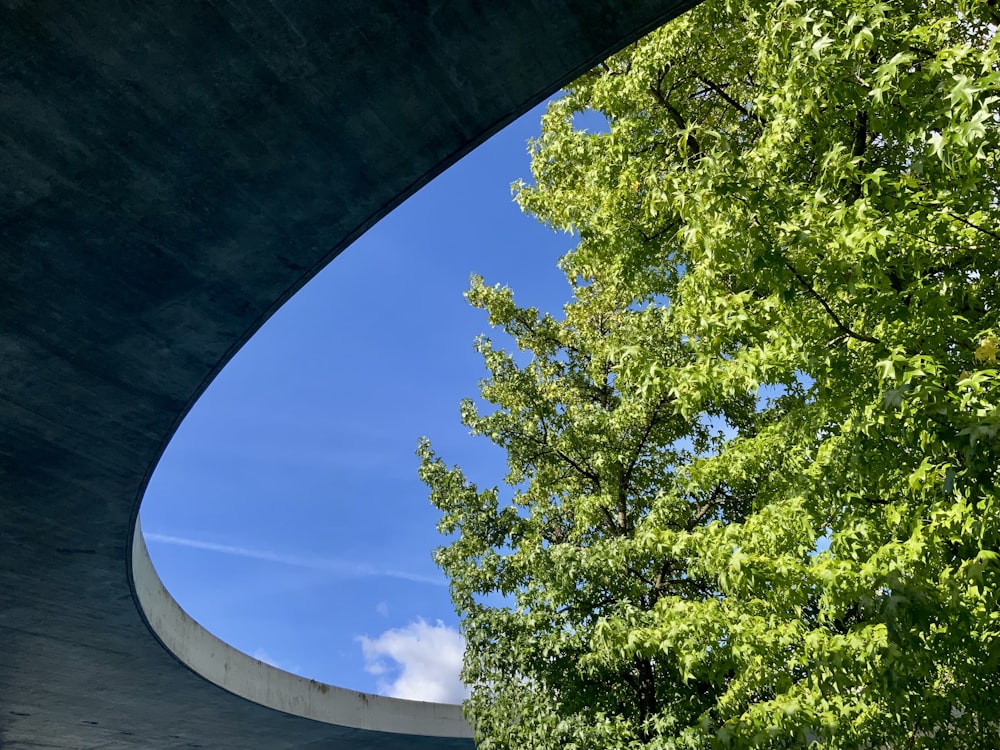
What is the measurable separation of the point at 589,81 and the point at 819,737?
7.91m

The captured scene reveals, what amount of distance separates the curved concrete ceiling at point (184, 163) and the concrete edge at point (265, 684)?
331 cm

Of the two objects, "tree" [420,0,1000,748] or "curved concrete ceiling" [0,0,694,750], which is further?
"tree" [420,0,1000,748]

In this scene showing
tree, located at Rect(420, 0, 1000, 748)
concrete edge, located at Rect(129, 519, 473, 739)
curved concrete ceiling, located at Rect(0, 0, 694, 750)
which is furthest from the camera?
concrete edge, located at Rect(129, 519, 473, 739)

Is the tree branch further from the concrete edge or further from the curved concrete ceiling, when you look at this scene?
the concrete edge

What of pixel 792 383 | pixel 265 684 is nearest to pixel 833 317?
pixel 792 383

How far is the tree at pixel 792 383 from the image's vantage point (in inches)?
177

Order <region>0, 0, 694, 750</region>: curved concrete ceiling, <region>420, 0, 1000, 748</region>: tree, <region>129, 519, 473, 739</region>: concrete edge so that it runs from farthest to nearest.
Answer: <region>129, 519, 473, 739</region>: concrete edge, <region>420, 0, 1000, 748</region>: tree, <region>0, 0, 694, 750</region>: curved concrete ceiling

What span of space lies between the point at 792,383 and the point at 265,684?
44.7 feet

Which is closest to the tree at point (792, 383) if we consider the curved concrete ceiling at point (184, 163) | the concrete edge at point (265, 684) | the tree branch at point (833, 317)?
the tree branch at point (833, 317)

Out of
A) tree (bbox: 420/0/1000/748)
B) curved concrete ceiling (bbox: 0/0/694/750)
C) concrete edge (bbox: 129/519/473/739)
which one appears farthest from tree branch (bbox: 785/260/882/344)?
concrete edge (bbox: 129/519/473/739)

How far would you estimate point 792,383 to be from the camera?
6141mm

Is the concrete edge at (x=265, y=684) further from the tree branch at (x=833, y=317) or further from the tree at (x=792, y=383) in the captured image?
the tree branch at (x=833, y=317)

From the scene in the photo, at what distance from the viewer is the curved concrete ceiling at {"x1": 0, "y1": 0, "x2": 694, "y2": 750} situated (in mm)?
4098

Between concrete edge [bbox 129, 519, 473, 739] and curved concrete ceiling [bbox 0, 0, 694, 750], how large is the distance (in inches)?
130
